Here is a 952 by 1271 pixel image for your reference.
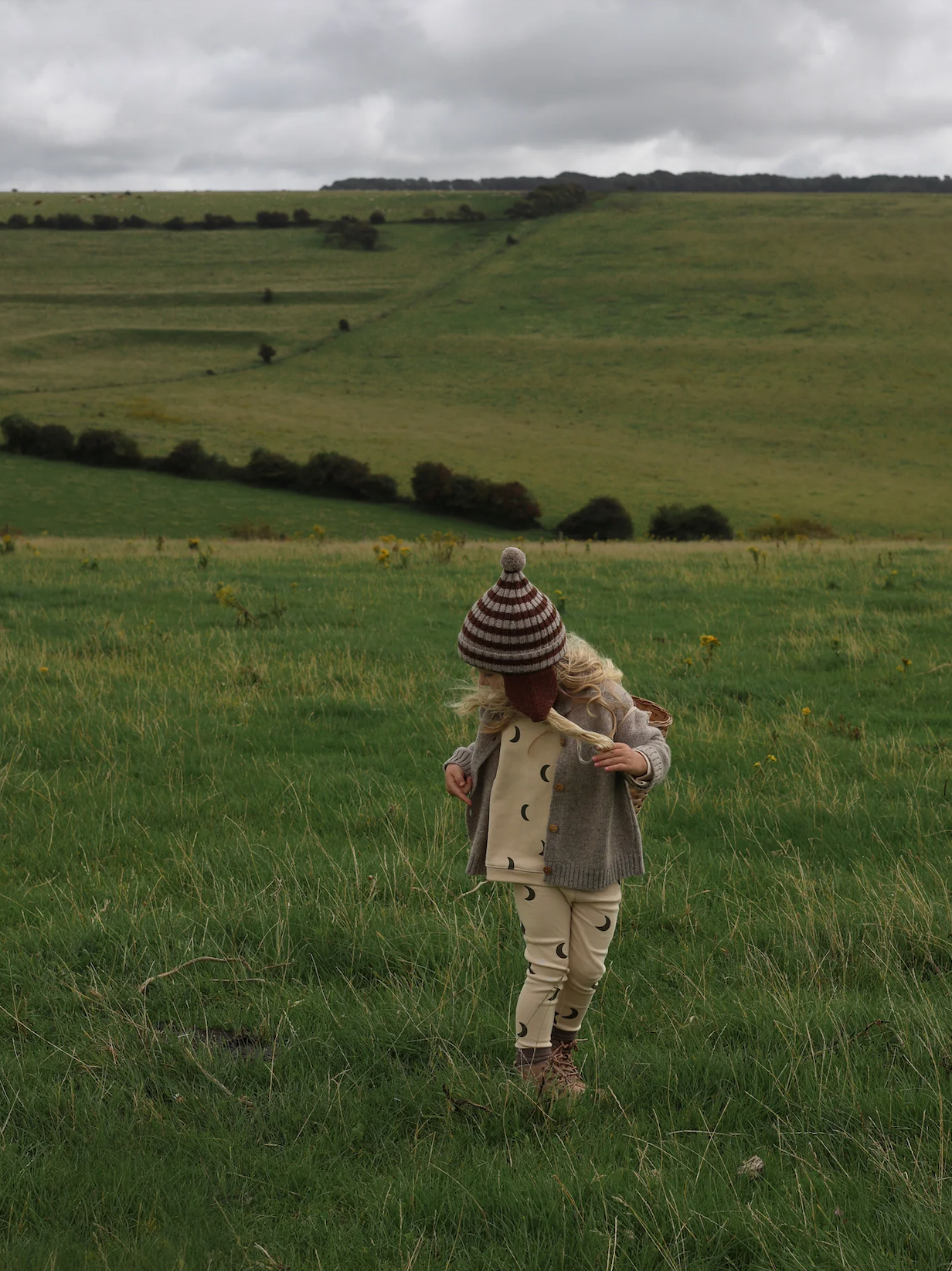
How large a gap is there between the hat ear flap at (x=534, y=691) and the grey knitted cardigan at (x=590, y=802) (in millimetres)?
140

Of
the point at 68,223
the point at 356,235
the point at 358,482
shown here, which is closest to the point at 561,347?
the point at 358,482

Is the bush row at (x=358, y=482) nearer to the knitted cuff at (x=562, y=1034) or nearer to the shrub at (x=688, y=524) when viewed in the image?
the shrub at (x=688, y=524)

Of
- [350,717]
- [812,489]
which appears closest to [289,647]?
[350,717]

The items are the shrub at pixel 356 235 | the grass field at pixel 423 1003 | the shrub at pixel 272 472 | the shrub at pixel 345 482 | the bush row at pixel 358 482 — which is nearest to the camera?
the grass field at pixel 423 1003

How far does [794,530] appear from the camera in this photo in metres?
38.9

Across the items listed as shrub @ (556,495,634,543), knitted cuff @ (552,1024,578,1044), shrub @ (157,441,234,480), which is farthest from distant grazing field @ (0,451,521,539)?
knitted cuff @ (552,1024,578,1044)

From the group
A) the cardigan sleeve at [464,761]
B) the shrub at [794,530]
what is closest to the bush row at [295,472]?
the shrub at [794,530]

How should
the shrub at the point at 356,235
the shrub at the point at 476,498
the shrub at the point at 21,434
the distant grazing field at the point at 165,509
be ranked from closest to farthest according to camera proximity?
1. the distant grazing field at the point at 165,509
2. the shrub at the point at 476,498
3. the shrub at the point at 21,434
4. the shrub at the point at 356,235

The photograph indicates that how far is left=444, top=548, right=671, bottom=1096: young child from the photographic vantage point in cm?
313

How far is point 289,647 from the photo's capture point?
1002 centimetres

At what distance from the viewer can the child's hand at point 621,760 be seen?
3.07m

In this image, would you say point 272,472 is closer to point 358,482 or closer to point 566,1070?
point 358,482

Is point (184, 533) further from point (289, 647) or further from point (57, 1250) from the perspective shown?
point (57, 1250)

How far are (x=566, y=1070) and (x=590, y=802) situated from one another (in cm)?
84
